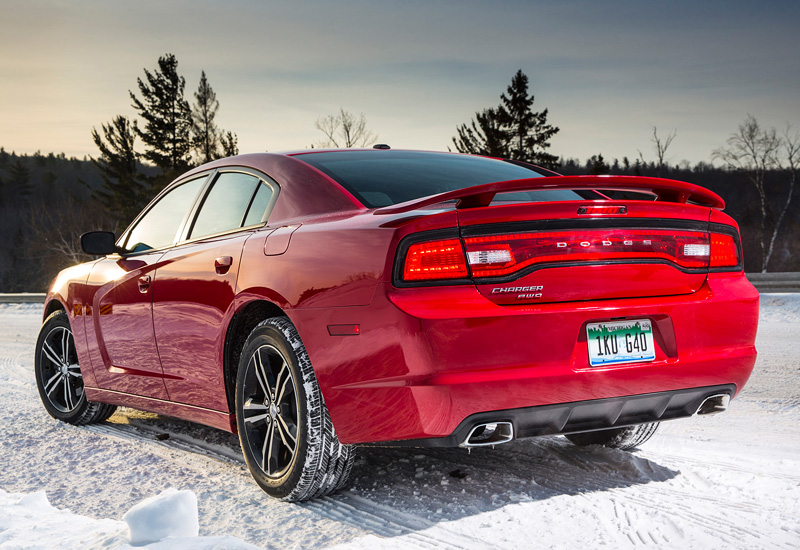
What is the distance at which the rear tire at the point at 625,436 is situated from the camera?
12.4ft

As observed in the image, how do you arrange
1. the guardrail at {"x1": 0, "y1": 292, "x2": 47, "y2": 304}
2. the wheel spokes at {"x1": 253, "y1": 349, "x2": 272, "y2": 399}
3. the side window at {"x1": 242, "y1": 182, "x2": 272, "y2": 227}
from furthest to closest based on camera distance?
the guardrail at {"x1": 0, "y1": 292, "x2": 47, "y2": 304}
the side window at {"x1": 242, "y1": 182, "x2": 272, "y2": 227}
the wheel spokes at {"x1": 253, "y1": 349, "x2": 272, "y2": 399}

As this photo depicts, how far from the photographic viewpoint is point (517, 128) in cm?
4628

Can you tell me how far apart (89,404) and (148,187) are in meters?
44.0

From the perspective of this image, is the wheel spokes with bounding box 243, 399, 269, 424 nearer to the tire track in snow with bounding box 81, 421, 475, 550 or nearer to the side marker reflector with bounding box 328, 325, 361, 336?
the tire track in snow with bounding box 81, 421, 475, 550

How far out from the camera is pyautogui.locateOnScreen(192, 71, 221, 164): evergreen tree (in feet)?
157

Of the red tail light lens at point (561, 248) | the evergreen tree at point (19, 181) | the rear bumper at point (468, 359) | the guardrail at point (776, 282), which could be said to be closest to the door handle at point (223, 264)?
the rear bumper at point (468, 359)

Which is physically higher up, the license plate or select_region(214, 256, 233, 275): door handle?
select_region(214, 256, 233, 275): door handle

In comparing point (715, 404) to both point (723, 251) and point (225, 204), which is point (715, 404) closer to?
point (723, 251)

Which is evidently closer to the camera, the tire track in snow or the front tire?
the tire track in snow

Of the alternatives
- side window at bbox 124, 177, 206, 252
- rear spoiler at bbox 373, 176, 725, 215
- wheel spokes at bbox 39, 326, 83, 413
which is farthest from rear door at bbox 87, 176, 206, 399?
rear spoiler at bbox 373, 176, 725, 215

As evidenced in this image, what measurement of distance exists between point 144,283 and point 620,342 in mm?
2674

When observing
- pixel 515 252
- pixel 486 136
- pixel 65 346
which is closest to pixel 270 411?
pixel 515 252

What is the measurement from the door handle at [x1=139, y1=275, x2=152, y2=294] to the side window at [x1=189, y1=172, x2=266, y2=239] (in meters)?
0.35

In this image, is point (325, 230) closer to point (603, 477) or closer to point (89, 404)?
point (603, 477)
